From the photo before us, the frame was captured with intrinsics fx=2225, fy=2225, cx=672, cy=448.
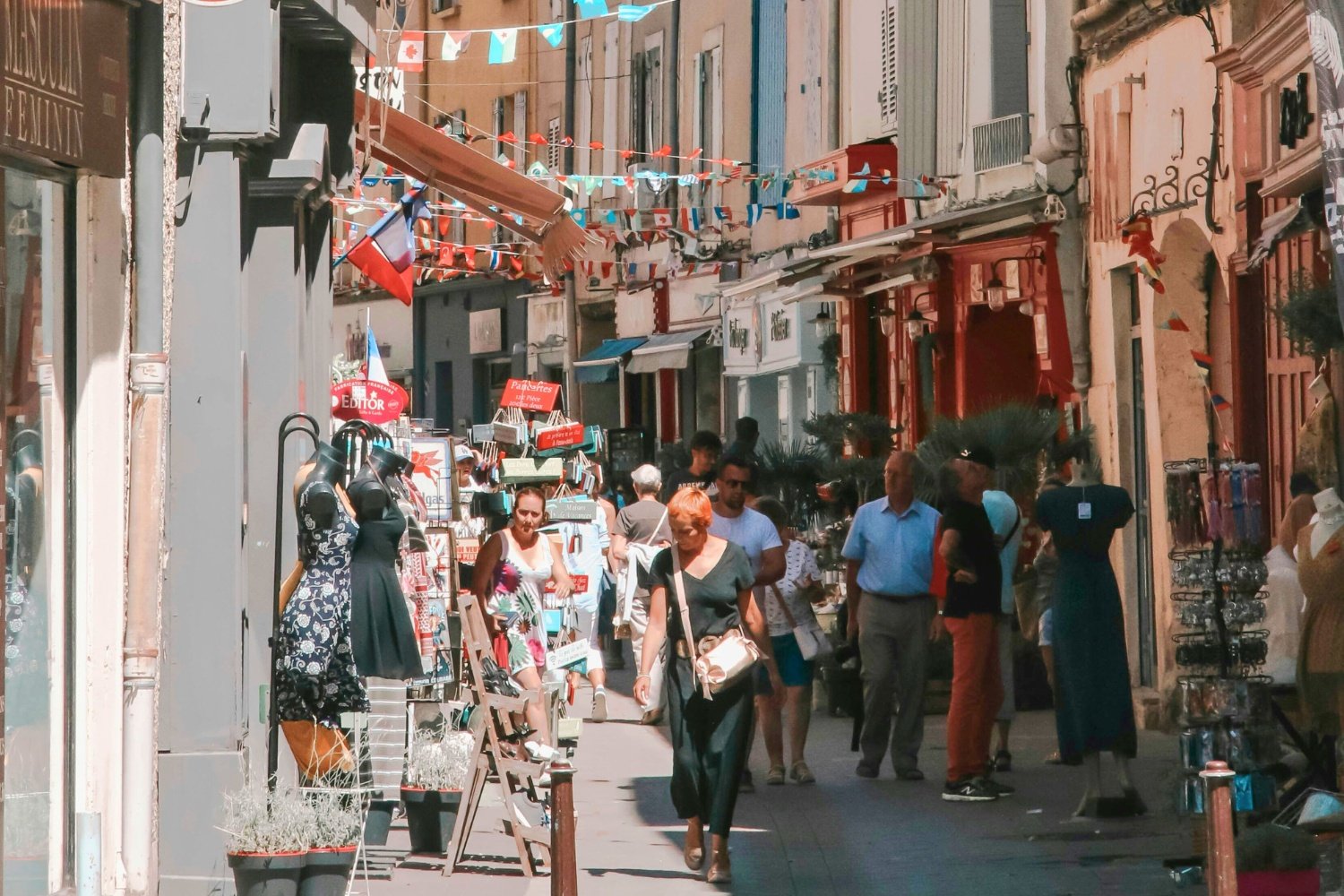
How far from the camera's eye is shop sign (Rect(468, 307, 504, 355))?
137 ft

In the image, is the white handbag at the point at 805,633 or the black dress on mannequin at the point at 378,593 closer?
the black dress on mannequin at the point at 378,593

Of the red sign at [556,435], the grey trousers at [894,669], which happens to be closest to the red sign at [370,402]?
the red sign at [556,435]

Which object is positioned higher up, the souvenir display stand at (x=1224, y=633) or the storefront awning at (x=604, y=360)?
the storefront awning at (x=604, y=360)

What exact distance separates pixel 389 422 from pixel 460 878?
6.98 meters

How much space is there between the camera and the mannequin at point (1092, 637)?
443 inches

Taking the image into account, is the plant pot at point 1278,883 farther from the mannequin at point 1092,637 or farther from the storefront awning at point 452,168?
the storefront awning at point 452,168

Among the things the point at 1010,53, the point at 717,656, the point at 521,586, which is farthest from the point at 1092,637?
the point at 1010,53

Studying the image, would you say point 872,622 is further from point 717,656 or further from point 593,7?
point 593,7

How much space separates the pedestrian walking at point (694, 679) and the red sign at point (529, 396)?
10.4 m

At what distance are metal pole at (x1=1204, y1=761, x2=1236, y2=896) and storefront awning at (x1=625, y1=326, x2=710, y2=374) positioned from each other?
2560 centimetres

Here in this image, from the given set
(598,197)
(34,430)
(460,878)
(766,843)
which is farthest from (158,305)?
(598,197)

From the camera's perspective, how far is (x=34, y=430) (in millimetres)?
7516

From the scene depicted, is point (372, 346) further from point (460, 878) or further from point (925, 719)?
point (460, 878)

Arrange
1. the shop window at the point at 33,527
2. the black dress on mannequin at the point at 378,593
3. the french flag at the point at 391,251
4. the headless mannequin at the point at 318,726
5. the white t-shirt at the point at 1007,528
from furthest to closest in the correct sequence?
the french flag at the point at 391,251
the white t-shirt at the point at 1007,528
the black dress on mannequin at the point at 378,593
the headless mannequin at the point at 318,726
the shop window at the point at 33,527
